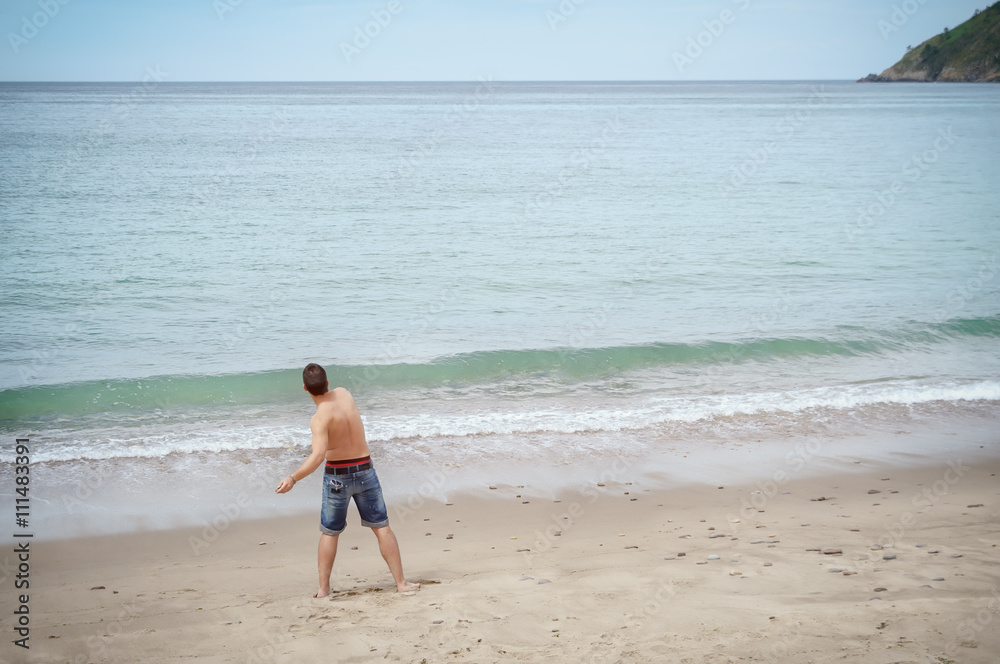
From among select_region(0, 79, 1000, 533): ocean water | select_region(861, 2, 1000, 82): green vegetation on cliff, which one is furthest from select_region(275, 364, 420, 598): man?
select_region(861, 2, 1000, 82): green vegetation on cliff

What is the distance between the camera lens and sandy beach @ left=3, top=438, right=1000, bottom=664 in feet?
14.8

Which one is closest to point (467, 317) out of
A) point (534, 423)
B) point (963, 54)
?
point (534, 423)

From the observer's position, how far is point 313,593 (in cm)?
554

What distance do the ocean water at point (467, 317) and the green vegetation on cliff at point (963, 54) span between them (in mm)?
145246

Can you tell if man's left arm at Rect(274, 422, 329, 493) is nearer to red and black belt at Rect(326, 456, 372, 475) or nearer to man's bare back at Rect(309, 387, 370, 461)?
man's bare back at Rect(309, 387, 370, 461)

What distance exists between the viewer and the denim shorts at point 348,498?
17.3ft

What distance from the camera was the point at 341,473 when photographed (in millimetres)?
→ 5273

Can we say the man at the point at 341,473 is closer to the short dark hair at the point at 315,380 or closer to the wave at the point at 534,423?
the short dark hair at the point at 315,380

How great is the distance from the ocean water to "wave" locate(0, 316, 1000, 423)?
5 centimetres

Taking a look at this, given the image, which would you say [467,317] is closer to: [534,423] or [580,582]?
[534,423]

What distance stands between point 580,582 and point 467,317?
9846 mm

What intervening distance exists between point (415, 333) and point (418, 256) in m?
6.11

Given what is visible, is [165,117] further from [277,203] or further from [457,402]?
[457,402]

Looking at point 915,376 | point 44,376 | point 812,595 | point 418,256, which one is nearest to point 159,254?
point 418,256
